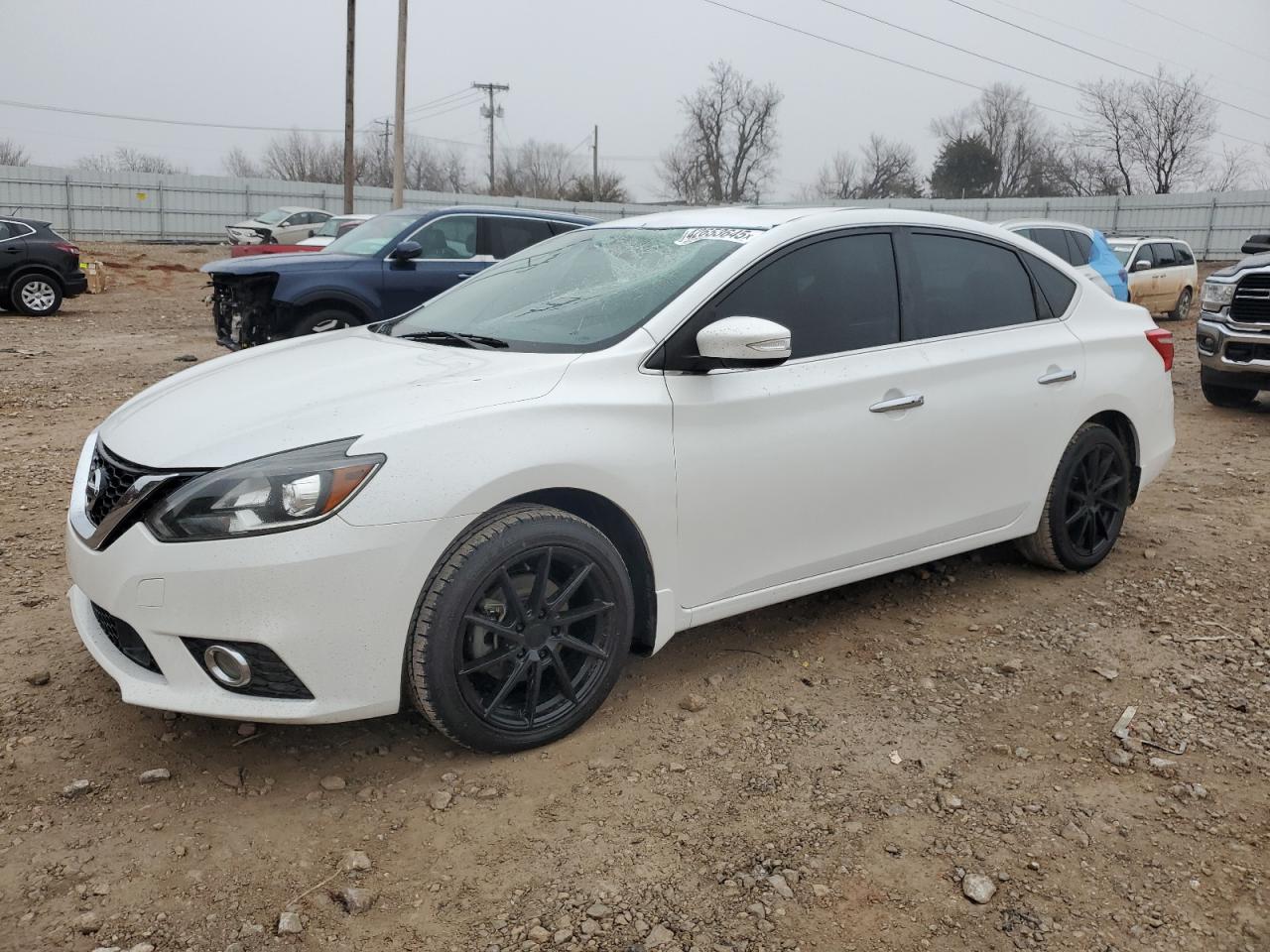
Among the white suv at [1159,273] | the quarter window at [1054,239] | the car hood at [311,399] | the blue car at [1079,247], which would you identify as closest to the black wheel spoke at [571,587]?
the car hood at [311,399]

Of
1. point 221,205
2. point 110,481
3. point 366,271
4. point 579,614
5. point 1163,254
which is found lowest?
point 579,614

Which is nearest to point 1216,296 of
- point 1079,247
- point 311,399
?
point 1079,247

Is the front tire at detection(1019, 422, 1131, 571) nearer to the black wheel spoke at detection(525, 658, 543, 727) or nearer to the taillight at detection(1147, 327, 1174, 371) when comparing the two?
the taillight at detection(1147, 327, 1174, 371)

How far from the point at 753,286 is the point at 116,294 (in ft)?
66.0

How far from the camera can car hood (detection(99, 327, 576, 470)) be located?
2836mm

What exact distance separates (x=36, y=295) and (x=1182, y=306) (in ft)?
62.6

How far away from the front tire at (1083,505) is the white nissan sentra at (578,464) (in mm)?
19

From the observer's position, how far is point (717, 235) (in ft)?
12.4

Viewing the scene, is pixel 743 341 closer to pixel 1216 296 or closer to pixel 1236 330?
pixel 1236 330

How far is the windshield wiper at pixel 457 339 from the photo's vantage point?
3512 millimetres

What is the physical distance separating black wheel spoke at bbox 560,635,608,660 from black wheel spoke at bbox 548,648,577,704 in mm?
41

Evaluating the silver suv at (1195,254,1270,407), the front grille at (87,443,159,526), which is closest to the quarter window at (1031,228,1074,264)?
the silver suv at (1195,254,1270,407)

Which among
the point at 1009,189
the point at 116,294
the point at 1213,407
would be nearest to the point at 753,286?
the point at 1213,407

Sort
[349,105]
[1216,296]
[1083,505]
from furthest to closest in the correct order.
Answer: [349,105] → [1216,296] → [1083,505]
